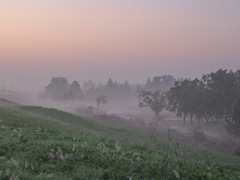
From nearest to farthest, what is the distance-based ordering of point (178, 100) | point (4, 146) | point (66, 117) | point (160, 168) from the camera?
point (160, 168), point (4, 146), point (66, 117), point (178, 100)

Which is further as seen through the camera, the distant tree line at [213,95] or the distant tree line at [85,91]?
the distant tree line at [85,91]

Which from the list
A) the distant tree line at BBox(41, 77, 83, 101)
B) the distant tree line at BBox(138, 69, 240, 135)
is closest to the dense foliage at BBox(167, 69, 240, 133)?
the distant tree line at BBox(138, 69, 240, 135)

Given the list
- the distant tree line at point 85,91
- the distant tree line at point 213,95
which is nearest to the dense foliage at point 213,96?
the distant tree line at point 213,95

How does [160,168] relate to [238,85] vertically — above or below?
below

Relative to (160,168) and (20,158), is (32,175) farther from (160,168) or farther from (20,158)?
(160,168)

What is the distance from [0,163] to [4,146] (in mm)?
2326

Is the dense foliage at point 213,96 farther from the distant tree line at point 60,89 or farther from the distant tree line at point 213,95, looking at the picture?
the distant tree line at point 60,89

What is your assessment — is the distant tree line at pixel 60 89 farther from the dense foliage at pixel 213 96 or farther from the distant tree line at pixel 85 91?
the dense foliage at pixel 213 96

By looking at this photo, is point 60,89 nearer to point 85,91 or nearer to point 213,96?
point 85,91

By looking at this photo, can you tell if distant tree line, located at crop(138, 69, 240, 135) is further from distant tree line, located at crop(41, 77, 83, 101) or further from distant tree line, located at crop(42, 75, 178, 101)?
distant tree line, located at crop(41, 77, 83, 101)

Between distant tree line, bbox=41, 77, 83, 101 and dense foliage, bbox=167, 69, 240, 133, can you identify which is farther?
distant tree line, bbox=41, 77, 83, 101

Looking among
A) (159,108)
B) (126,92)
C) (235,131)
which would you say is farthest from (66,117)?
(126,92)

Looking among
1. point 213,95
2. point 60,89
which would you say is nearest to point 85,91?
point 60,89

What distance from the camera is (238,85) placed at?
50812mm
